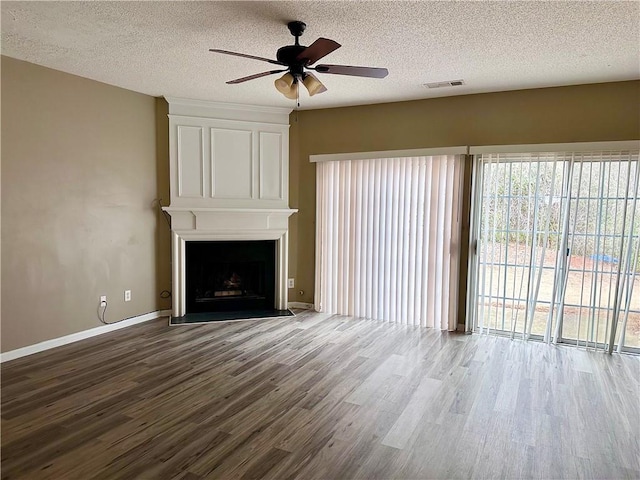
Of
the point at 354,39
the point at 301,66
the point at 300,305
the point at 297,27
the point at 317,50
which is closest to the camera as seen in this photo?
the point at 317,50

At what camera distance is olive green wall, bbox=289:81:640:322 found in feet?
13.2

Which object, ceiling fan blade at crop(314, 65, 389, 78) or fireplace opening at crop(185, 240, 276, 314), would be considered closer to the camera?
ceiling fan blade at crop(314, 65, 389, 78)

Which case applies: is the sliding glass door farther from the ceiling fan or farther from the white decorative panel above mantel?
the white decorative panel above mantel

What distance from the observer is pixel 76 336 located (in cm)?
422

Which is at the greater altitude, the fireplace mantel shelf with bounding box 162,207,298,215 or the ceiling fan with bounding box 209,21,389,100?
the ceiling fan with bounding box 209,21,389,100

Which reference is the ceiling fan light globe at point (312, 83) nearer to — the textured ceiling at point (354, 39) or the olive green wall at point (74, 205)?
the textured ceiling at point (354, 39)

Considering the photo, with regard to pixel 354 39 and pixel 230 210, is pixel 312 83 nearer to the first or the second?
pixel 354 39

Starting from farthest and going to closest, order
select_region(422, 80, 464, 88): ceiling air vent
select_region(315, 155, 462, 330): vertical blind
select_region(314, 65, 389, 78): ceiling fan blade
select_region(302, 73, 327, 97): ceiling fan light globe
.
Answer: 1. select_region(315, 155, 462, 330): vertical blind
2. select_region(422, 80, 464, 88): ceiling air vent
3. select_region(302, 73, 327, 97): ceiling fan light globe
4. select_region(314, 65, 389, 78): ceiling fan blade

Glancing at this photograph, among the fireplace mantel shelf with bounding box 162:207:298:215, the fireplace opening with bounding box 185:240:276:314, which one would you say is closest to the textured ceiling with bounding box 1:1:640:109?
the fireplace mantel shelf with bounding box 162:207:298:215

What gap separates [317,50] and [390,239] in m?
2.77

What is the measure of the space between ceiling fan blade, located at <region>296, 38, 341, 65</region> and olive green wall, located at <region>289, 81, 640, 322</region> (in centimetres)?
183

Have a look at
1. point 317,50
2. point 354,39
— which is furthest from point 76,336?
point 354,39

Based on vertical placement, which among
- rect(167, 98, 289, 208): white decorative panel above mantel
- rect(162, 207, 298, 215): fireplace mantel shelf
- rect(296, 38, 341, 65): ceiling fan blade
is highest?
rect(296, 38, 341, 65): ceiling fan blade

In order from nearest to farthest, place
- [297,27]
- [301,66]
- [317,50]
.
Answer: [317,50], [297,27], [301,66]
